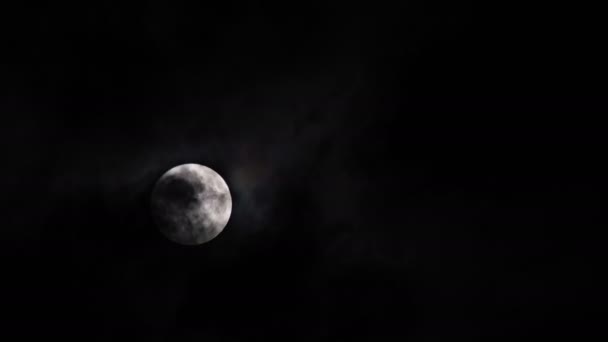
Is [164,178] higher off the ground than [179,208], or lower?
higher

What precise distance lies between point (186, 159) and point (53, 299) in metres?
5.25

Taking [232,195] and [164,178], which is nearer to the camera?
[164,178]

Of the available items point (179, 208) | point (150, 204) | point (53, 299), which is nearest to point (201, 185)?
point (179, 208)

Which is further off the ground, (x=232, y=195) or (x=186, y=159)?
(x=186, y=159)

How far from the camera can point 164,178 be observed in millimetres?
8680

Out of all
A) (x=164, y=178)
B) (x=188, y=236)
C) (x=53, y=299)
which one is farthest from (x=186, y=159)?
(x=53, y=299)

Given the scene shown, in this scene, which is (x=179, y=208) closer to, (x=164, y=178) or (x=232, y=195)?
(x=164, y=178)

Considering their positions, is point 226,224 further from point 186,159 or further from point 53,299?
point 53,299

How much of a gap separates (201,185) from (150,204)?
4.51ft

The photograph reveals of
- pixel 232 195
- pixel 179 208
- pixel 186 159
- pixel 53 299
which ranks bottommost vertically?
pixel 53 299

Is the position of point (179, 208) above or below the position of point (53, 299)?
above

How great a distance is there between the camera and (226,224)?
9.55 meters

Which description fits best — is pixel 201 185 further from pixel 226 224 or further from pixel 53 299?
pixel 53 299

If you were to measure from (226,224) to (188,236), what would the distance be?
1.15 m
